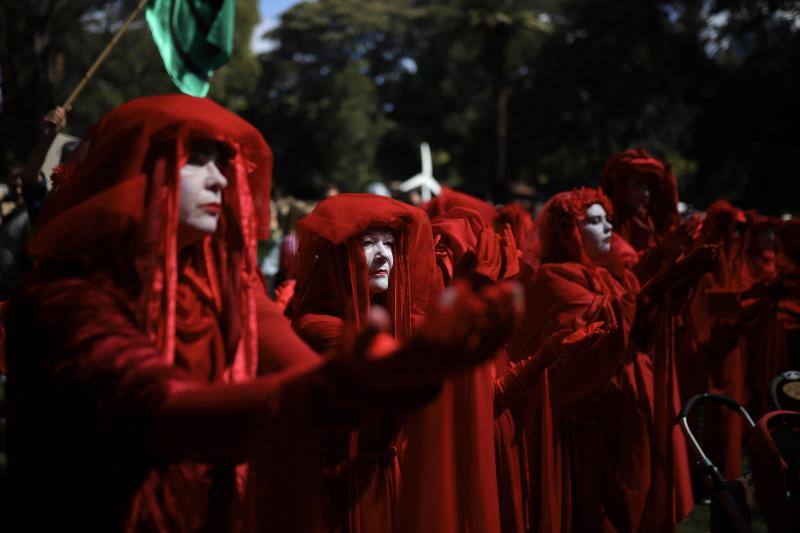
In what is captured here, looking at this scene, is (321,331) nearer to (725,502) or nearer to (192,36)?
(725,502)

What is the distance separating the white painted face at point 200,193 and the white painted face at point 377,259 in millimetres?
1526

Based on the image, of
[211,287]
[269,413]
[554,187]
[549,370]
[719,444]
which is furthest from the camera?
[554,187]

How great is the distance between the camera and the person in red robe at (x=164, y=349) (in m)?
1.76

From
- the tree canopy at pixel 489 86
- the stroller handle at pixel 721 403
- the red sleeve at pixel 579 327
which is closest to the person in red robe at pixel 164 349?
the stroller handle at pixel 721 403

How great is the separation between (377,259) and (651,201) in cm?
406

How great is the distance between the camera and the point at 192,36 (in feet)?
19.4

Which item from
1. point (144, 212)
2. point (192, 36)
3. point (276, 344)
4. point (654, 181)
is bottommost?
point (276, 344)

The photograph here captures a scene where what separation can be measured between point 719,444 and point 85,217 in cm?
644

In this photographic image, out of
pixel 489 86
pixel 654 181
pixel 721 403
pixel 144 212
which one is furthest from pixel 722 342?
pixel 489 86

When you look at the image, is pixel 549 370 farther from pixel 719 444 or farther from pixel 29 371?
pixel 719 444

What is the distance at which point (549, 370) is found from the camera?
13.8 ft

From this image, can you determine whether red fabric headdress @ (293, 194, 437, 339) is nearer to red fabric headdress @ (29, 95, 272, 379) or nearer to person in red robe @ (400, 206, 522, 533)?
person in red robe @ (400, 206, 522, 533)

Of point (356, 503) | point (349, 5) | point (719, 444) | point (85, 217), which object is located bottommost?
point (719, 444)

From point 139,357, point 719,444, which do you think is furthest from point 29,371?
point 719,444
